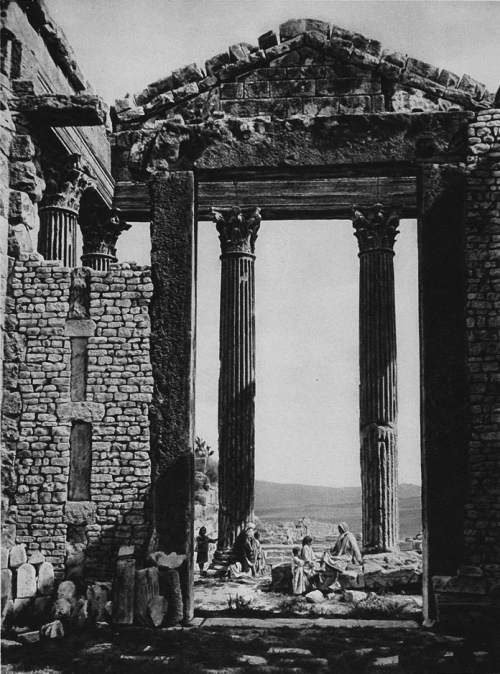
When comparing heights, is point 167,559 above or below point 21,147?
below

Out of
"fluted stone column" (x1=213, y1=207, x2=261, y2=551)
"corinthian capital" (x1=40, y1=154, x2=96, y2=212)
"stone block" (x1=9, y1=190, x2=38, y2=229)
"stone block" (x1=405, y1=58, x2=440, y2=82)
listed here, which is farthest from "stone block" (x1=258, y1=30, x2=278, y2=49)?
"stone block" (x1=9, y1=190, x2=38, y2=229)

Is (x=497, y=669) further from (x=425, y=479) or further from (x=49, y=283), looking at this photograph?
(x=49, y=283)

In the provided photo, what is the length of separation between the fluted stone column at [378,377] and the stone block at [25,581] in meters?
7.62

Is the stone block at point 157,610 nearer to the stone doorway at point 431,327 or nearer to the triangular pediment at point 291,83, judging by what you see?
the stone doorway at point 431,327

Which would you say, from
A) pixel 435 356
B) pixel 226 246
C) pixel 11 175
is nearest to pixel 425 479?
pixel 435 356

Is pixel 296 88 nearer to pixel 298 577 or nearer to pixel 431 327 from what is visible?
pixel 431 327

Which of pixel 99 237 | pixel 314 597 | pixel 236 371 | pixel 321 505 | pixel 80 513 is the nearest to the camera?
pixel 80 513

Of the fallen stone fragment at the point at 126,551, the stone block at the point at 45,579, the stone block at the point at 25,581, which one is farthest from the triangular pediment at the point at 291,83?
the stone block at the point at 25,581

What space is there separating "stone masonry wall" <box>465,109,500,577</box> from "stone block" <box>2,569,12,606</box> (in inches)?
208

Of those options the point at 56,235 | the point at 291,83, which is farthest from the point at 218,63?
the point at 56,235

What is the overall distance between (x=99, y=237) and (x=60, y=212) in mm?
2543

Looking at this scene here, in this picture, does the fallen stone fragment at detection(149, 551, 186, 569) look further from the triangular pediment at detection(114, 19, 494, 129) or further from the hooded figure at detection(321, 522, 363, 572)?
the triangular pediment at detection(114, 19, 494, 129)

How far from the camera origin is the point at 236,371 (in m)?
17.2

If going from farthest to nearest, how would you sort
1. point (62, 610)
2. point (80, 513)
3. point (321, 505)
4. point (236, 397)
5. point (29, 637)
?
point (321, 505)
point (236, 397)
point (80, 513)
point (62, 610)
point (29, 637)
